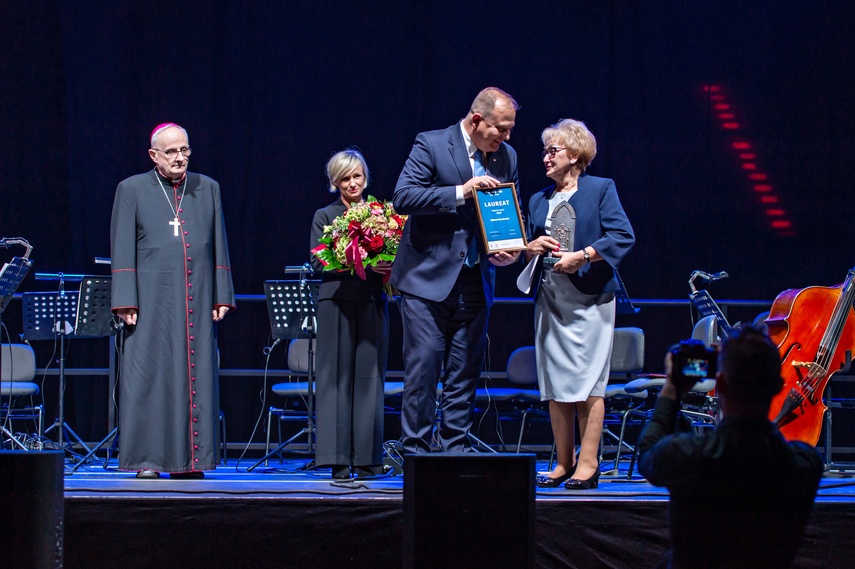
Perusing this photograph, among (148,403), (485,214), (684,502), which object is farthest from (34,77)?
(684,502)

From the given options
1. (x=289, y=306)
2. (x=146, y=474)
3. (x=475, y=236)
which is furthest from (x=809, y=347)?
(x=146, y=474)

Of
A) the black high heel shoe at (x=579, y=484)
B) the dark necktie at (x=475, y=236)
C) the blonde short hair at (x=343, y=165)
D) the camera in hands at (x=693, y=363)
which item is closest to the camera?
the camera in hands at (x=693, y=363)

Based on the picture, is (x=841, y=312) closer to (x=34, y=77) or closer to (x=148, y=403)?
(x=148, y=403)

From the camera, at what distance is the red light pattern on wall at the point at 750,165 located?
25.3ft

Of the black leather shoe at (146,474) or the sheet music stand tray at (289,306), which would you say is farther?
the sheet music stand tray at (289,306)

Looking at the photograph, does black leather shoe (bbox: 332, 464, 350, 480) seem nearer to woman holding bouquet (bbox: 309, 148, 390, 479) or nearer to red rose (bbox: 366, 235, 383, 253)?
woman holding bouquet (bbox: 309, 148, 390, 479)

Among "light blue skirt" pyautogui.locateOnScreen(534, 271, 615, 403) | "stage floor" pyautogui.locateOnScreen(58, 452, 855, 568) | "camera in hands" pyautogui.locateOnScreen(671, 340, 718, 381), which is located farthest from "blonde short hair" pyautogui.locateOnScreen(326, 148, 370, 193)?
"camera in hands" pyautogui.locateOnScreen(671, 340, 718, 381)

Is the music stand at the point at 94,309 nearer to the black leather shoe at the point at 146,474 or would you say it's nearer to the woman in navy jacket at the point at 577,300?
the black leather shoe at the point at 146,474

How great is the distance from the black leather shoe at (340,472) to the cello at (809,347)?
219cm

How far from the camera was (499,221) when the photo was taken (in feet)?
13.5

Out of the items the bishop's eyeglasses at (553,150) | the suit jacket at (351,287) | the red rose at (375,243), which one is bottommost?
the suit jacket at (351,287)

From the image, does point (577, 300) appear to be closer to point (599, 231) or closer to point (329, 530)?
point (599, 231)

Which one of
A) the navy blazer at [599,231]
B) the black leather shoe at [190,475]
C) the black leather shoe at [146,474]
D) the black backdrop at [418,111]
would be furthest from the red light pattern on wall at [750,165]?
the black leather shoe at [146,474]

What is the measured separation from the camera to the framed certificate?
161 inches
